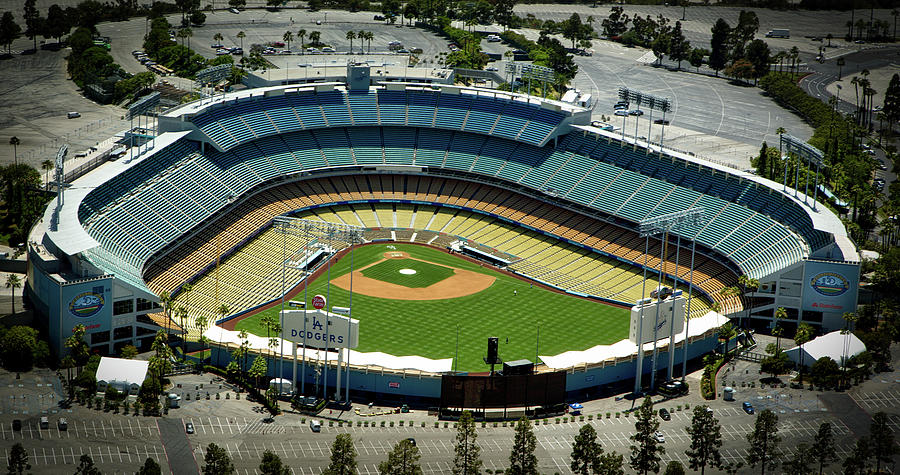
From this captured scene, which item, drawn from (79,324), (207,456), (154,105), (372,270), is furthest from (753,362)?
(154,105)

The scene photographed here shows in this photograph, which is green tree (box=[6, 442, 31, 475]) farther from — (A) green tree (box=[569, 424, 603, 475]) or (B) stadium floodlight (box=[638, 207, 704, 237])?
(B) stadium floodlight (box=[638, 207, 704, 237])

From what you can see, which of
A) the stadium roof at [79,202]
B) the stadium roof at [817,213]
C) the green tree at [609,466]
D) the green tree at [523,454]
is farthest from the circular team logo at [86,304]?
the stadium roof at [817,213]

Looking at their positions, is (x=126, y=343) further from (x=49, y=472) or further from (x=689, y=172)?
(x=689, y=172)

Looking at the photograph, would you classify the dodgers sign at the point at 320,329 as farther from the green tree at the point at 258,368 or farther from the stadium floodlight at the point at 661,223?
the stadium floodlight at the point at 661,223

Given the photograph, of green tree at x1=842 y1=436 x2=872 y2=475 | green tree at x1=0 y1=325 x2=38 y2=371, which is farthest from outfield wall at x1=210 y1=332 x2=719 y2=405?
green tree at x1=842 y1=436 x2=872 y2=475

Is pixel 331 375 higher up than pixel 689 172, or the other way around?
pixel 689 172
